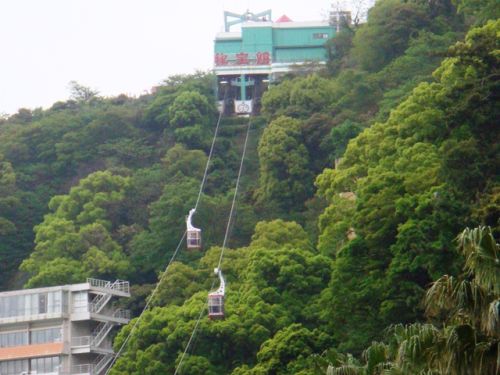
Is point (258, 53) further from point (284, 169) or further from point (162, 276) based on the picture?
point (162, 276)

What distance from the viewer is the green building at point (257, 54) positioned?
95.4m

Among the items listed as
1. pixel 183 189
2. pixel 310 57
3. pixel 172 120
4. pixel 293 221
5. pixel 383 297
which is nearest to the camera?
pixel 383 297

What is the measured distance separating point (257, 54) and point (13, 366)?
1328 inches

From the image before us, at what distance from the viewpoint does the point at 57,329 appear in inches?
2712

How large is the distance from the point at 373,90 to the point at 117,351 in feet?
74.2

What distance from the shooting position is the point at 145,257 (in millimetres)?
73188

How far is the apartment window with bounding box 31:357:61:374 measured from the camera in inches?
2675

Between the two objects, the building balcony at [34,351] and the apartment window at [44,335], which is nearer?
the building balcony at [34,351]

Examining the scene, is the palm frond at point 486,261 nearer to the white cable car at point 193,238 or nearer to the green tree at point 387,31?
the white cable car at point 193,238

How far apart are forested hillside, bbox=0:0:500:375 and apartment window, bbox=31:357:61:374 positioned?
14.8 feet

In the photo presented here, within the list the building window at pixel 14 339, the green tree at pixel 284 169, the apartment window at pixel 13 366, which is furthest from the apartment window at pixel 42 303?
the green tree at pixel 284 169

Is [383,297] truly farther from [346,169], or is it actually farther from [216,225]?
[216,225]

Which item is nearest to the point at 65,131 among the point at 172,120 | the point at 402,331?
the point at 172,120

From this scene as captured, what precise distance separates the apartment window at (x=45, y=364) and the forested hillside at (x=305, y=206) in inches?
178
